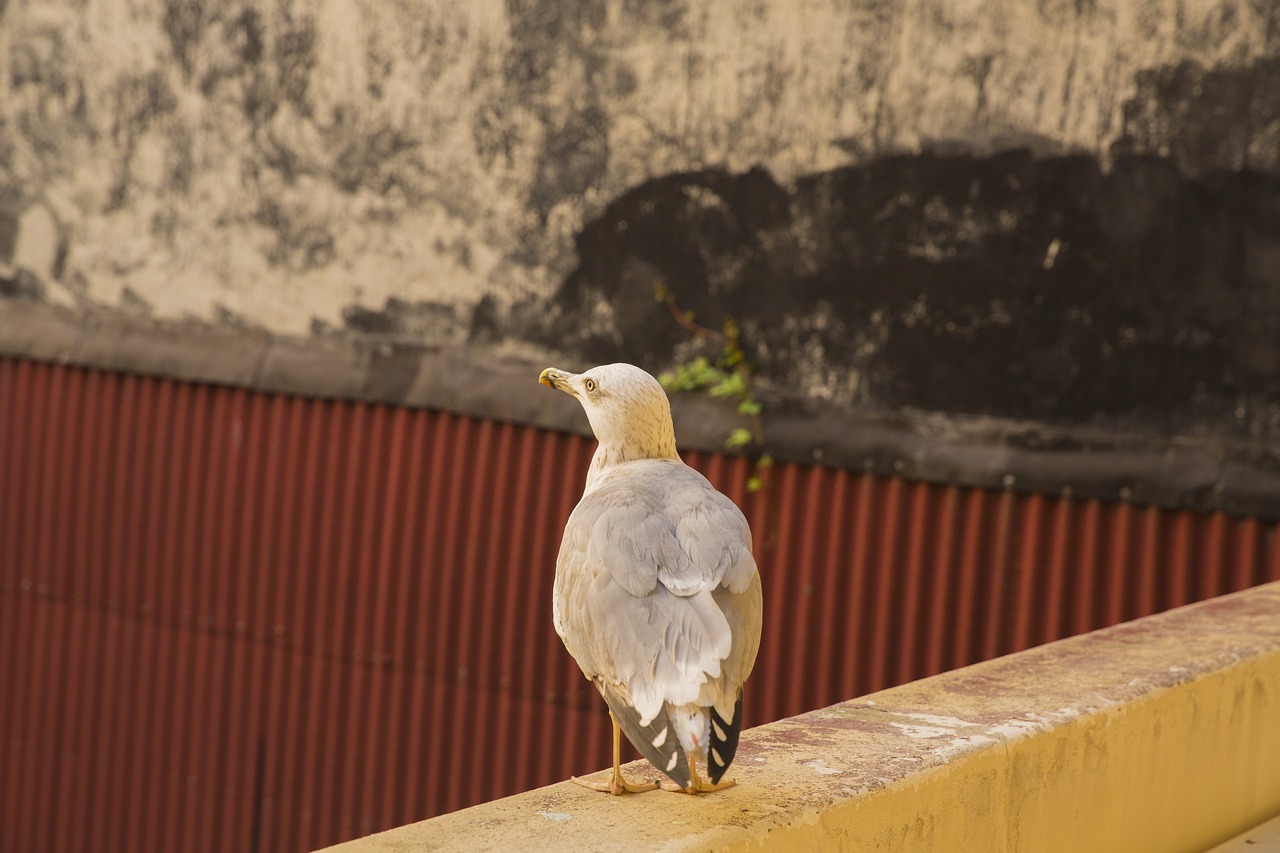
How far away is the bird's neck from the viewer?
2.82 meters

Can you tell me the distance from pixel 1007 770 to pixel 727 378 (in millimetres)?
4085

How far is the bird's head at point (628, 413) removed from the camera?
279cm

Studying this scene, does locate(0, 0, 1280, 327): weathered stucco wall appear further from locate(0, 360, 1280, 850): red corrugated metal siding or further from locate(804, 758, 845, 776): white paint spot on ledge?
locate(804, 758, 845, 776): white paint spot on ledge

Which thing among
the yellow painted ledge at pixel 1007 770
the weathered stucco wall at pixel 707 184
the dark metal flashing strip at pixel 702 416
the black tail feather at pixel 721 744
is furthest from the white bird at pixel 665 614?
the weathered stucco wall at pixel 707 184

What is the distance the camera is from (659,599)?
7.15 ft

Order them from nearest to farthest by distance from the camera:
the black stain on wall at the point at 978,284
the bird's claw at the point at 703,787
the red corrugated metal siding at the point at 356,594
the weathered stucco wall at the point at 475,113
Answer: the bird's claw at the point at 703,787
the black stain on wall at the point at 978,284
the weathered stucco wall at the point at 475,113
the red corrugated metal siding at the point at 356,594

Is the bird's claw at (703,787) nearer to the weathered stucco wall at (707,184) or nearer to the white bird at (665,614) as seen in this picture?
the white bird at (665,614)

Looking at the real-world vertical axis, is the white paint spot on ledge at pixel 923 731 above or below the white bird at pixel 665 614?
below

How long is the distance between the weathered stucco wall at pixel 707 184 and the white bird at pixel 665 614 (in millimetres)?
3682

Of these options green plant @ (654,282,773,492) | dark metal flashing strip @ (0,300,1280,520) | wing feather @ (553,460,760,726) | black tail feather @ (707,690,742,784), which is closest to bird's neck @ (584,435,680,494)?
wing feather @ (553,460,760,726)

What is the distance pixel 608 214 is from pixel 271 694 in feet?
11.2

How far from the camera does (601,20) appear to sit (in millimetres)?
6816

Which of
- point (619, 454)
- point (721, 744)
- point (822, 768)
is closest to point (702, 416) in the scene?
point (619, 454)

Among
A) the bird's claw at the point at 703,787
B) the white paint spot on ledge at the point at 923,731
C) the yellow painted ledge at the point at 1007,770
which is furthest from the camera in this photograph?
the white paint spot on ledge at the point at 923,731
